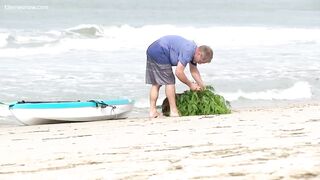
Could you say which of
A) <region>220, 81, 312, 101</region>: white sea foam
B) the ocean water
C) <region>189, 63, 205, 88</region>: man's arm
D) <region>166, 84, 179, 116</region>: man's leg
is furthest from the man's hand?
<region>220, 81, 312, 101</region>: white sea foam

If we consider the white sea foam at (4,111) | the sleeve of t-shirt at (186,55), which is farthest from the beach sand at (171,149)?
the white sea foam at (4,111)

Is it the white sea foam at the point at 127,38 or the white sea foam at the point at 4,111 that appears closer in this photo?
the white sea foam at the point at 4,111

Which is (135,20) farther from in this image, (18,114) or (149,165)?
(149,165)

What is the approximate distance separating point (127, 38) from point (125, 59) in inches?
314

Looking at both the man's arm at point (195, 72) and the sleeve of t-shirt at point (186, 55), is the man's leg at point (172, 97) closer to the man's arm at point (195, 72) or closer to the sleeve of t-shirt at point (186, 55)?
the man's arm at point (195, 72)

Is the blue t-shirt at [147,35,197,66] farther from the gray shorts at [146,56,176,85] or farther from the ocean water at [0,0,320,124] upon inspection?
the ocean water at [0,0,320,124]

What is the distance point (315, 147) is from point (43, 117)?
4.13m

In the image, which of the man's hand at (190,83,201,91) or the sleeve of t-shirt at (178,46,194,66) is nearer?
the sleeve of t-shirt at (178,46,194,66)

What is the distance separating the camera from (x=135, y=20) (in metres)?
37.2

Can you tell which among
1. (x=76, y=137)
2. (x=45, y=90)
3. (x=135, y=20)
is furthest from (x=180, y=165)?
(x=135, y=20)

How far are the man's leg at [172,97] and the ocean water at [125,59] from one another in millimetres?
1658

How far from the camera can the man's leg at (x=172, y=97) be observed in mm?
8562

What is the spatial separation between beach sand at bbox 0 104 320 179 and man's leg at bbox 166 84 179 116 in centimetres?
46

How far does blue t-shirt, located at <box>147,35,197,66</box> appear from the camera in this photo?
8.14m
